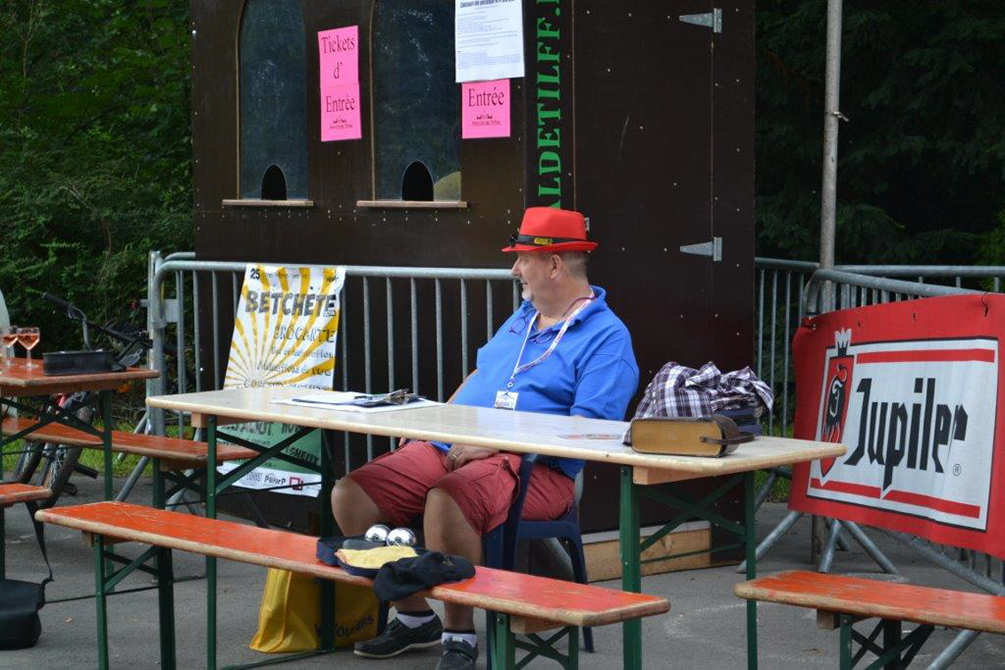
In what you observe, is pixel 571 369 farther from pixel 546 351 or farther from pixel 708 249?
pixel 708 249

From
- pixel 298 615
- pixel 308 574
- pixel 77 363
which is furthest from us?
pixel 77 363

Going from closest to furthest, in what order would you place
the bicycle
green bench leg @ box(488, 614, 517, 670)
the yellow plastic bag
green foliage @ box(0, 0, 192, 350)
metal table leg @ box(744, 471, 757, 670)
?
green bench leg @ box(488, 614, 517, 670) < metal table leg @ box(744, 471, 757, 670) < the yellow plastic bag < the bicycle < green foliage @ box(0, 0, 192, 350)

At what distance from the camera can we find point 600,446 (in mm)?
4902

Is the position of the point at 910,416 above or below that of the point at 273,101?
below

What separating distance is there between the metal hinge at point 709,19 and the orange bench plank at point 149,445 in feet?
9.38

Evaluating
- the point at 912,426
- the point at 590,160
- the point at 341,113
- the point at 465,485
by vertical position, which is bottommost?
Answer: the point at 465,485

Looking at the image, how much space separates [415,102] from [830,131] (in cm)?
203

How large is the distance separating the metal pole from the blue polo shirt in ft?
Answer: 6.39

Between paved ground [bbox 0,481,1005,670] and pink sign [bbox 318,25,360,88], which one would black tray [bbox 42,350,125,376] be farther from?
pink sign [bbox 318,25,360,88]

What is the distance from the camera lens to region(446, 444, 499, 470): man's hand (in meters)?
5.97

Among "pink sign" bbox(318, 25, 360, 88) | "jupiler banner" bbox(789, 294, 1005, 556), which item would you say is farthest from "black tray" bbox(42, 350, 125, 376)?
"jupiler banner" bbox(789, 294, 1005, 556)

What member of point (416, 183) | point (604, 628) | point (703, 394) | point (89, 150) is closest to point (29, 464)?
point (416, 183)

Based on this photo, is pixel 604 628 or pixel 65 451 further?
pixel 65 451

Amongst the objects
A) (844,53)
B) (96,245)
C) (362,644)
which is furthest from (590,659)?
(96,245)
